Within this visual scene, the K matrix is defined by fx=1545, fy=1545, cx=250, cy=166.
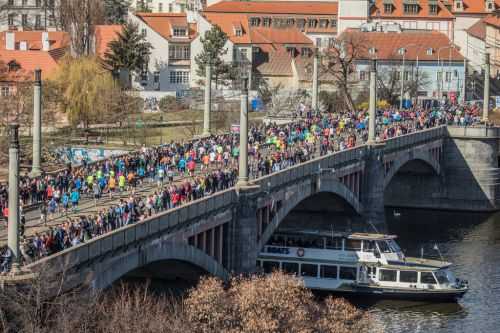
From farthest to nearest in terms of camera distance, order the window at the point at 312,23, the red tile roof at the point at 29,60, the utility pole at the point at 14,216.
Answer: the window at the point at 312,23
the red tile roof at the point at 29,60
the utility pole at the point at 14,216

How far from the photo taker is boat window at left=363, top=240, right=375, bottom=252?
87562 millimetres

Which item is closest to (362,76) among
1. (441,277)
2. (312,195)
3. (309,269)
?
(312,195)

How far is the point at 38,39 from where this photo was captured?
491ft

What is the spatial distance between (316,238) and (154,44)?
239ft

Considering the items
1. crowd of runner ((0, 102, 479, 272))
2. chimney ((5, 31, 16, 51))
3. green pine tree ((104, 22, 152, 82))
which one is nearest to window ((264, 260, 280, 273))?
crowd of runner ((0, 102, 479, 272))

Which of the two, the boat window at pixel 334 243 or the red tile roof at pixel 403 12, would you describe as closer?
the boat window at pixel 334 243

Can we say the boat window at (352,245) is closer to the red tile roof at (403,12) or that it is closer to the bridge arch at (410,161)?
the bridge arch at (410,161)

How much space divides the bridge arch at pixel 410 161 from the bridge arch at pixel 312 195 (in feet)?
24.0

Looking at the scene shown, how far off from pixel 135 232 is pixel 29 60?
78049mm

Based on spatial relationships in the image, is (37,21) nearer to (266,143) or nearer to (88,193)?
(266,143)

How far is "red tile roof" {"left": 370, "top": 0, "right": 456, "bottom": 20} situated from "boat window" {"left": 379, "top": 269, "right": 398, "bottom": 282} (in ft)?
326

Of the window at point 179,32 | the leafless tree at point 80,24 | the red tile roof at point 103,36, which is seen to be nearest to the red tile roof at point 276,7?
the window at point 179,32

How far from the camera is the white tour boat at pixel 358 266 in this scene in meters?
85.1

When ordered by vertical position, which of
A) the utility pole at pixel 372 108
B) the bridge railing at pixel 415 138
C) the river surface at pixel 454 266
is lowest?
the river surface at pixel 454 266
